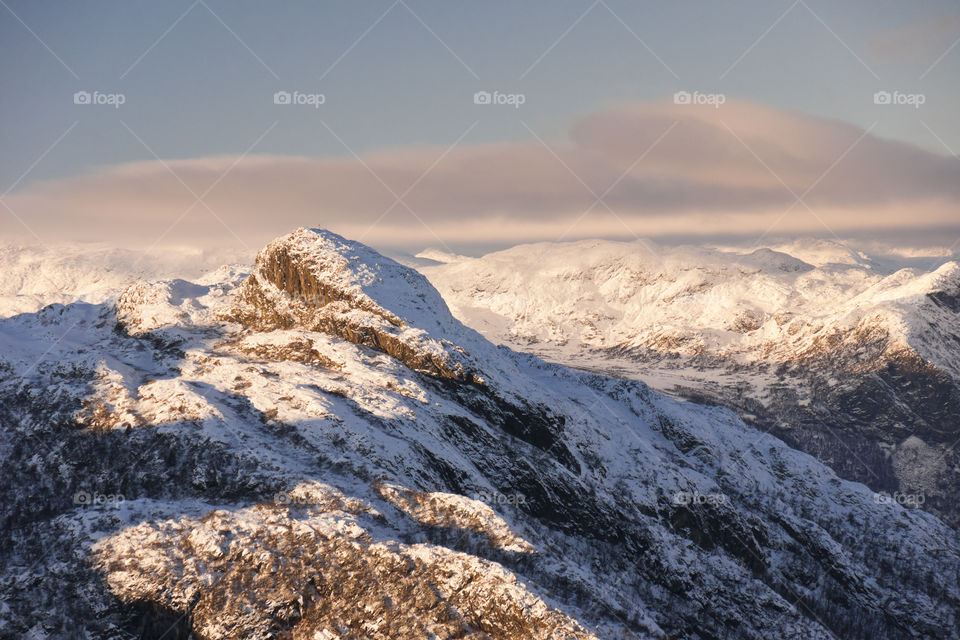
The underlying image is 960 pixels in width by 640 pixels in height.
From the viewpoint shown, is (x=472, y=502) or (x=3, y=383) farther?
(x=3, y=383)

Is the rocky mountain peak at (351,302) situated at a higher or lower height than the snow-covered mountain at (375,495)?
higher

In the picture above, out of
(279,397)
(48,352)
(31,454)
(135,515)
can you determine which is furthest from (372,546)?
(48,352)

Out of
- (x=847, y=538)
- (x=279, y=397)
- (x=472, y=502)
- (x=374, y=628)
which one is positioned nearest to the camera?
(x=374, y=628)

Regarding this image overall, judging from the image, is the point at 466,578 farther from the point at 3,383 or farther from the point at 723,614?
the point at 3,383

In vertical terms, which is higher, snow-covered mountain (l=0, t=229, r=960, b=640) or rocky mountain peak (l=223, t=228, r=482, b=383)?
rocky mountain peak (l=223, t=228, r=482, b=383)

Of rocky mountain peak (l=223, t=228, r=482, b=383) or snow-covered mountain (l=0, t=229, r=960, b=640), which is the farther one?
rocky mountain peak (l=223, t=228, r=482, b=383)

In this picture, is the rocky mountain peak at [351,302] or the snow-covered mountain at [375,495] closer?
the snow-covered mountain at [375,495]

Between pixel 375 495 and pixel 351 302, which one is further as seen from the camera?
pixel 351 302

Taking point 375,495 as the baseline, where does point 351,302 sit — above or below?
above
